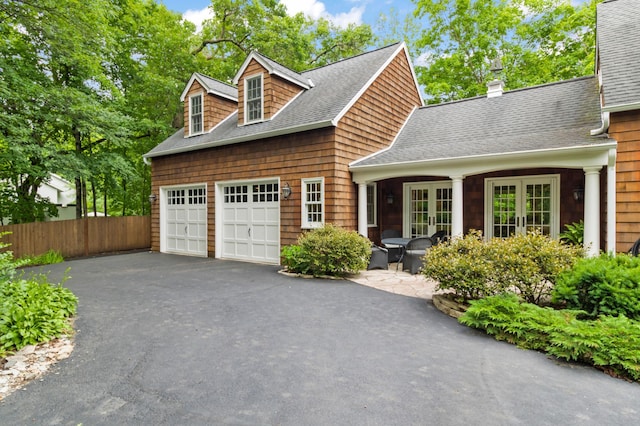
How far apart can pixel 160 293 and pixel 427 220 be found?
7113 mm

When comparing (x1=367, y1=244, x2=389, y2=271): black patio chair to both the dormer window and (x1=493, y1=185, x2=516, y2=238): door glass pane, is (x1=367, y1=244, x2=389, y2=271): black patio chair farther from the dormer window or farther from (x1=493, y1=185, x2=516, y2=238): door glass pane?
the dormer window

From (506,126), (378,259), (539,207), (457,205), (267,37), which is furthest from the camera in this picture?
(267,37)

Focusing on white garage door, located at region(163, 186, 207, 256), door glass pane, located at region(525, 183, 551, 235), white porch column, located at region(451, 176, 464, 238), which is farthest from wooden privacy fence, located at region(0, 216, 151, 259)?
door glass pane, located at region(525, 183, 551, 235)

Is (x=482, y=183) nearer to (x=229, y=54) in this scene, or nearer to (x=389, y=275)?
(x=389, y=275)

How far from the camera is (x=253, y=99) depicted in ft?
33.0

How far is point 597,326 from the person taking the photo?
3303 mm

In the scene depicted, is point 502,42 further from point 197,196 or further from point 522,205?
point 197,196

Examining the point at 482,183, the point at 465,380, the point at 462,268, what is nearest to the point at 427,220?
the point at 482,183

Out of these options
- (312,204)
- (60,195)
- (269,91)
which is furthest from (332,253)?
(60,195)

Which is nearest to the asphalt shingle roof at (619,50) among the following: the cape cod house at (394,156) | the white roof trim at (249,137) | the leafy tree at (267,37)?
the cape cod house at (394,156)

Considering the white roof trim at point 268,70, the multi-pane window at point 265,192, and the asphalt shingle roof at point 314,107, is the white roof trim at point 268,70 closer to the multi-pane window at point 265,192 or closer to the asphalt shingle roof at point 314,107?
the asphalt shingle roof at point 314,107

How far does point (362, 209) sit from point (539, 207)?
14.0 feet

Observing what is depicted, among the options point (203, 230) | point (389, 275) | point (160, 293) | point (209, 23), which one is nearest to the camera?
→ point (160, 293)

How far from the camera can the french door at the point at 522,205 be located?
8172 millimetres
